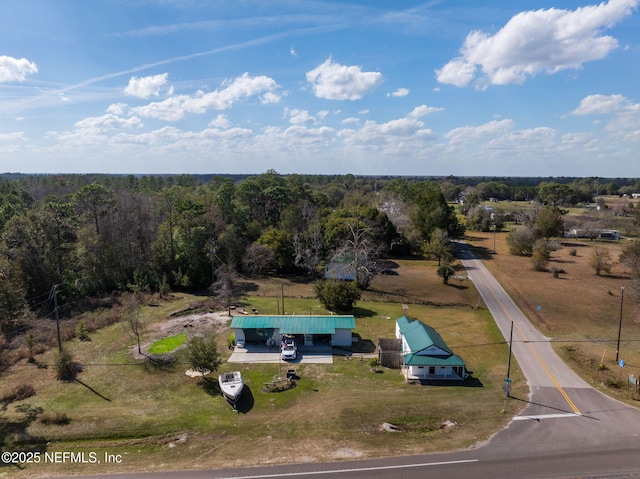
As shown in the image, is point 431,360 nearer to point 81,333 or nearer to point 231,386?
point 231,386

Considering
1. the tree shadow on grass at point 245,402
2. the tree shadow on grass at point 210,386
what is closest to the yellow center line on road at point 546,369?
the tree shadow on grass at point 245,402

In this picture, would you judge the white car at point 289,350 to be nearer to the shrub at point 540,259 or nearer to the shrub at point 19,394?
the shrub at point 19,394

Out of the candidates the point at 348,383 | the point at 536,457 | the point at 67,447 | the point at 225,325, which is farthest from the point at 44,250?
the point at 536,457

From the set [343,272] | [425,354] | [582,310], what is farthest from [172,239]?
[582,310]

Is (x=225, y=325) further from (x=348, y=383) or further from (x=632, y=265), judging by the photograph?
(x=632, y=265)

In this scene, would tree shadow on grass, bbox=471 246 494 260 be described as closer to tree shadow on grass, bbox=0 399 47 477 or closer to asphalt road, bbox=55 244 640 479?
asphalt road, bbox=55 244 640 479

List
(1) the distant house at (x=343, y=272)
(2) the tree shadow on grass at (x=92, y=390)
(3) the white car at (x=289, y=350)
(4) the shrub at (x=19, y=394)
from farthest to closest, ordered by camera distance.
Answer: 1. (1) the distant house at (x=343, y=272)
2. (3) the white car at (x=289, y=350)
3. (2) the tree shadow on grass at (x=92, y=390)
4. (4) the shrub at (x=19, y=394)
